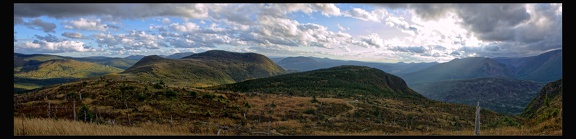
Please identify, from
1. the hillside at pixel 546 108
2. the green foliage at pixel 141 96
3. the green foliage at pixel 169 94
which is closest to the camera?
the hillside at pixel 546 108

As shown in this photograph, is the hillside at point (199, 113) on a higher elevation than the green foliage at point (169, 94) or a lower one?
lower

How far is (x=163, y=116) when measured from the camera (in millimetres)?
25703

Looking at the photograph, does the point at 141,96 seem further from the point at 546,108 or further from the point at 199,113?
the point at 546,108

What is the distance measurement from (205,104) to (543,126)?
2880 cm

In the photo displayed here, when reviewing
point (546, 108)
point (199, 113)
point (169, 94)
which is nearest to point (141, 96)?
point (169, 94)

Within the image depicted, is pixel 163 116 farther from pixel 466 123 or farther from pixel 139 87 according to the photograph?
pixel 466 123

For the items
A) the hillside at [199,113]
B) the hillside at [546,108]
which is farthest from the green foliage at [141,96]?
the hillside at [546,108]

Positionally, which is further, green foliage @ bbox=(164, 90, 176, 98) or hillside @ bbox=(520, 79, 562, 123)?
green foliage @ bbox=(164, 90, 176, 98)

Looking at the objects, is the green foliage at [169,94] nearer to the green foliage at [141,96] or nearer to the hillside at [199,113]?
the hillside at [199,113]

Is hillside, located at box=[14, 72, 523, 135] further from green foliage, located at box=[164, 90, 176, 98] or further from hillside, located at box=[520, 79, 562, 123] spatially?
hillside, located at box=[520, 79, 562, 123]

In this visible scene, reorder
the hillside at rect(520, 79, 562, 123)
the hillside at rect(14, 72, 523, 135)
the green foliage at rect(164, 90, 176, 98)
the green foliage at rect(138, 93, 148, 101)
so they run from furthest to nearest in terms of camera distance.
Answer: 1. the green foliage at rect(164, 90, 176, 98)
2. the green foliage at rect(138, 93, 148, 101)
3. the hillside at rect(14, 72, 523, 135)
4. the hillside at rect(520, 79, 562, 123)

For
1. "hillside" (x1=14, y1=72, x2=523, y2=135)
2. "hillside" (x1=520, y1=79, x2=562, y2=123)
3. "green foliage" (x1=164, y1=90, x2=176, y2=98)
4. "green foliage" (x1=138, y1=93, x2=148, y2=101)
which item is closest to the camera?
"hillside" (x1=520, y1=79, x2=562, y2=123)

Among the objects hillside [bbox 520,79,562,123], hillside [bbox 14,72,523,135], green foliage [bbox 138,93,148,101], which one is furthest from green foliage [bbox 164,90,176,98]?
hillside [bbox 520,79,562,123]

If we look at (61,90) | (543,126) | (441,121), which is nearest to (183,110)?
(61,90)
